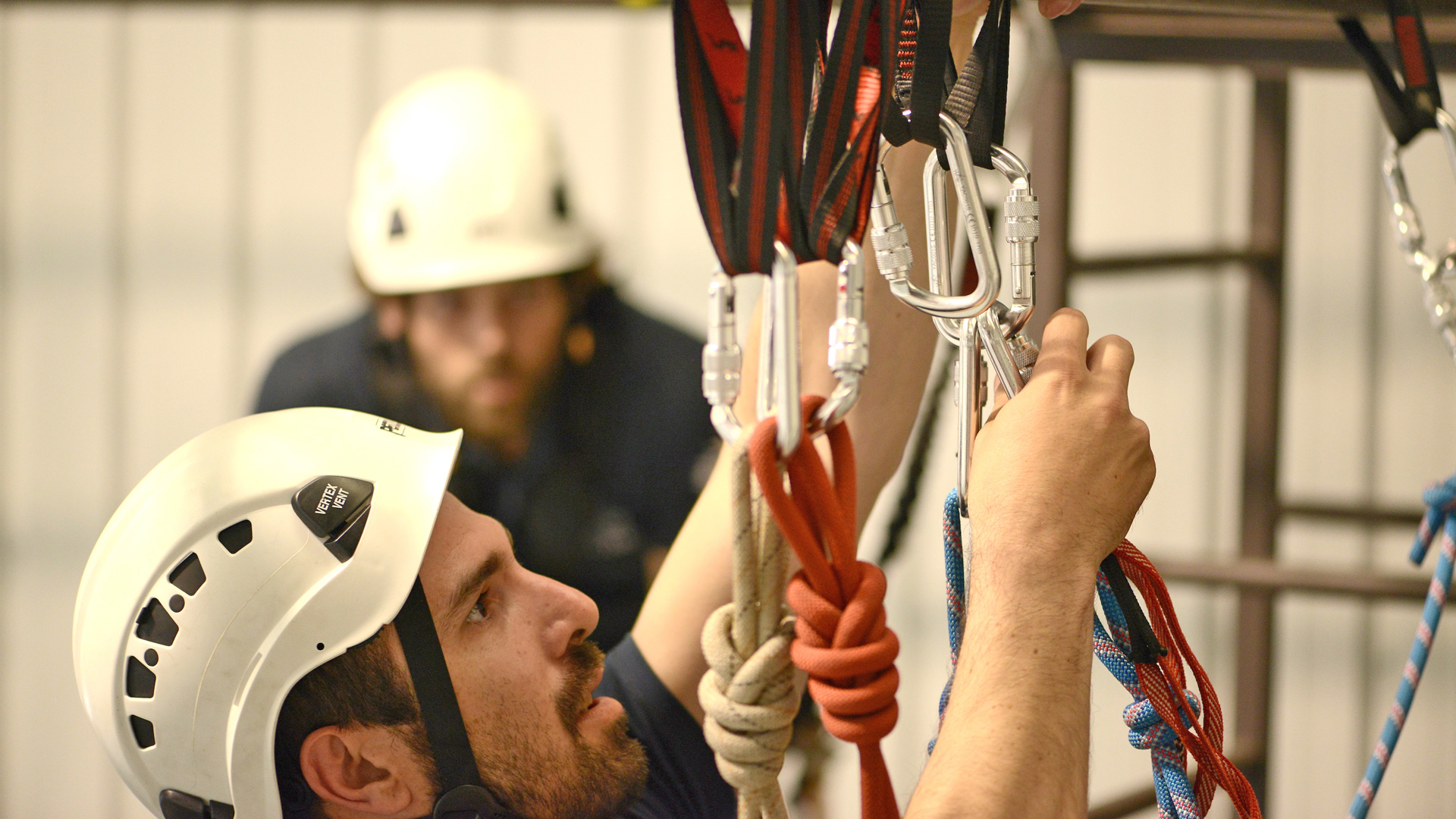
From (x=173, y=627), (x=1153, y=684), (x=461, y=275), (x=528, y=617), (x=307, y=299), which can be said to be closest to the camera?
(x=1153, y=684)

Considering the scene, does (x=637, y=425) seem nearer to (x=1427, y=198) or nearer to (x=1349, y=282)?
(x=1349, y=282)

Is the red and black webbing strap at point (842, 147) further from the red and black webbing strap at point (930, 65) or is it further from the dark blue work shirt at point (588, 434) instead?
the dark blue work shirt at point (588, 434)

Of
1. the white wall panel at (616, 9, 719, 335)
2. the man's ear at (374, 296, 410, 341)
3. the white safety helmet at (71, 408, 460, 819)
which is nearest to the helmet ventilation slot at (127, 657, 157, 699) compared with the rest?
the white safety helmet at (71, 408, 460, 819)

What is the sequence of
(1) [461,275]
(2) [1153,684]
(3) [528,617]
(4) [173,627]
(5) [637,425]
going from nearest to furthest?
(2) [1153,684], (4) [173,627], (3) [528,617], (1) [461,275], (5) [637,425]

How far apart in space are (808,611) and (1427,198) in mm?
3099

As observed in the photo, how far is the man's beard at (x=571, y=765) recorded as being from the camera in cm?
86

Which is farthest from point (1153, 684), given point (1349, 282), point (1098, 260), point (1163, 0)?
point (1349, 282)

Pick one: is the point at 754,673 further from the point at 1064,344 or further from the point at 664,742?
the point at 664,742

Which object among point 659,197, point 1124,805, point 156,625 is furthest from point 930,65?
point 659,197

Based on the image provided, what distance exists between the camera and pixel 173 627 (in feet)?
2.55

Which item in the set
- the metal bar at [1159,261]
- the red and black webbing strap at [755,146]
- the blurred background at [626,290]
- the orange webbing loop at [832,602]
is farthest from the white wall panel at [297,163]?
the orange webbing loop at [832,602]

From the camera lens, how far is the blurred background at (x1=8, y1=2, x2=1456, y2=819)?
115 inches

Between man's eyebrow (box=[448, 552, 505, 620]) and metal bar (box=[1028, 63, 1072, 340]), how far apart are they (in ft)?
2.54

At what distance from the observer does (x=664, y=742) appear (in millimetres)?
1013
